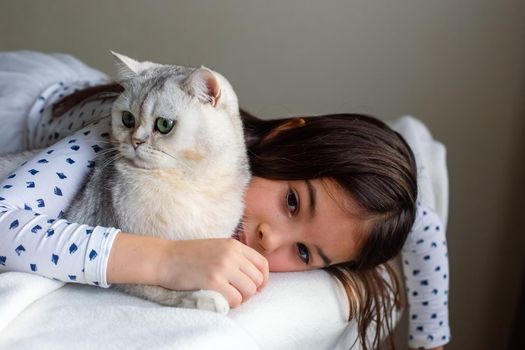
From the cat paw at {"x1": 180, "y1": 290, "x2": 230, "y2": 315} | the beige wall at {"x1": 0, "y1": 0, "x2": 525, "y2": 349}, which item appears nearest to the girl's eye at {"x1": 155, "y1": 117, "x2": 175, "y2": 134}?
the cat paw at {"x1": 180, "y1": 290, "x2": 230, "y2": 315}

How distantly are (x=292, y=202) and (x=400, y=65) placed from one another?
919 mm

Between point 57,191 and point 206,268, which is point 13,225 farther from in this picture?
point 206,268

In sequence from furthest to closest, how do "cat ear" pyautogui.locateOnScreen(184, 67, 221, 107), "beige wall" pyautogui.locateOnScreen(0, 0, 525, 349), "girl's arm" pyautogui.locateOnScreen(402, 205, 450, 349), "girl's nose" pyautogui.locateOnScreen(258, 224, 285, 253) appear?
"beige wall" pyautogui.locateOnScreen(0, 0, 525, 349), "girl's arm" pyautogui.locateOnScreen(402, 205, 450, 349), "girl's nose" pyautogui.locateOnScreen(258, 224, 285, 253), "cat ear" pyautogui.locateOnScreen(184, 67, 221, 107)

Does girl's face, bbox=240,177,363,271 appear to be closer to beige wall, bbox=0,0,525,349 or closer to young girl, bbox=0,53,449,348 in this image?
young girl, bbox=0,53,449,348

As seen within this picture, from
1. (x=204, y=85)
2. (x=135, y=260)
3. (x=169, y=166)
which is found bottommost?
(x=135, y=260)

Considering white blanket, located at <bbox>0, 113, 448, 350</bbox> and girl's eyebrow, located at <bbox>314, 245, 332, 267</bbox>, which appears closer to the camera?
white blanket, located at <bbox>0, 113, 448, 350</bbox>

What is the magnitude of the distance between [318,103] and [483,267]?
738 millimetres

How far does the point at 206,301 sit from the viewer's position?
78 centimetres

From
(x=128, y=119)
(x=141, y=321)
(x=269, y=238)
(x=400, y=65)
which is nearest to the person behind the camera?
(x=141, y=321)

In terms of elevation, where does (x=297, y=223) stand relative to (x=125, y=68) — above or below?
below

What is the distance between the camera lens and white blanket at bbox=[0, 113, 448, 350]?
699mm

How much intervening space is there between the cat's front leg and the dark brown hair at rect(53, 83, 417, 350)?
12.4 inches

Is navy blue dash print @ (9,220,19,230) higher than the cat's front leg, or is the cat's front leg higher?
navy blue dash print @ (9,220,19,230)

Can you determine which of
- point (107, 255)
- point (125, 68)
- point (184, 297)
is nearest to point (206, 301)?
point (184, 297)
